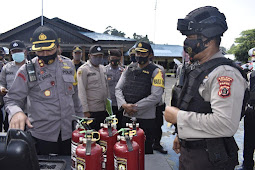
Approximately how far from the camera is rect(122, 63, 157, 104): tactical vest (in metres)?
3.41

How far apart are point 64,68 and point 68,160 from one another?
47.0 inches

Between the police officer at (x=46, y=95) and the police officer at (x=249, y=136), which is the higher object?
the police officer at (x=46, y=95)

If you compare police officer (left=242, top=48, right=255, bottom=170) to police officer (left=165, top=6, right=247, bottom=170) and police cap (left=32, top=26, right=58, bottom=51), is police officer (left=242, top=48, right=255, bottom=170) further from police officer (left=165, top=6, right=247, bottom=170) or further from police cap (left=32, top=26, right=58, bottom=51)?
police cap (left=32, top=26, right=58, bottom=51)

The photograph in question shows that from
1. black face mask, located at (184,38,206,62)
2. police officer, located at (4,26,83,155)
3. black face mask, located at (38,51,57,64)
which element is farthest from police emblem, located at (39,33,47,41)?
black face mask, located at (184,38,206,62)

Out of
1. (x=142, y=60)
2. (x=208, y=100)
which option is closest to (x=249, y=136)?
(x=142, y=60)

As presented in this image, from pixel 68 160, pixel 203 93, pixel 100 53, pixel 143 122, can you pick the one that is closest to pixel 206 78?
pixel 203 93

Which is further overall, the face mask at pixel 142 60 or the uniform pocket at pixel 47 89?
the face mask at pixel 142 60

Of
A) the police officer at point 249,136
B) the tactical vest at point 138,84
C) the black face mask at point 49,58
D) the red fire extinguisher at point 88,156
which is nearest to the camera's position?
the red fire extinguisher at point 88,156

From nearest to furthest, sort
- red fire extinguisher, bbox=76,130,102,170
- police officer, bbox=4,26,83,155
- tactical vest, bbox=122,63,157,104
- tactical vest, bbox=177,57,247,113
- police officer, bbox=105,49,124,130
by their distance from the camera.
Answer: red fire extinguisher, bbox=76,130,102,170 < tactical vest, bbox=177,57,247,113 < police officer, bbox=4,26,83,155 < tactical vest, bbox=122,63,157,104 < police officer, bbox=105,49,124,130

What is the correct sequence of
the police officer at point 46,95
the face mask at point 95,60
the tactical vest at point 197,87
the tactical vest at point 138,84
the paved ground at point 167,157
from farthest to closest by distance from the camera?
the face mask at point 95,60, the tactical vest at point 138,84, the police officer at point 46,95, the paved ground at point 167,157, the tactical vest at point 197,87

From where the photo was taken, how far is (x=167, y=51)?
37656 mm

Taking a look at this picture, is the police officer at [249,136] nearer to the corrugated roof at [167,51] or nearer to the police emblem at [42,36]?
the police emblem at [42,36]

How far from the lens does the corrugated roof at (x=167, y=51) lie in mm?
35562

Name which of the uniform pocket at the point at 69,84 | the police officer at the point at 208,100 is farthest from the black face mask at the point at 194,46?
the uniform pocket at the point at 69,84
